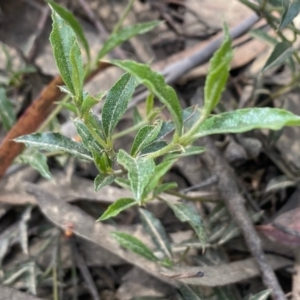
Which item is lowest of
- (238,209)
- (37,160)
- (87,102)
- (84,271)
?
(84,271)

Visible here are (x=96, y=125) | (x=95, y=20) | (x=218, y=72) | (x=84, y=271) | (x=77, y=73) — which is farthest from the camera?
(x=95, y=20)

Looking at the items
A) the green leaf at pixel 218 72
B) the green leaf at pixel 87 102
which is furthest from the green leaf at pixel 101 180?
the green leaf at pixel 218 72

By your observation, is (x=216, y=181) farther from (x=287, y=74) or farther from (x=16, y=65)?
(x=16, y=65)

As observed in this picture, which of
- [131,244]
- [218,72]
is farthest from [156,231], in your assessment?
[218,72]

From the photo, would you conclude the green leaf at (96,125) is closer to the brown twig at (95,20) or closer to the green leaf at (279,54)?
the green leaf at (279,54)

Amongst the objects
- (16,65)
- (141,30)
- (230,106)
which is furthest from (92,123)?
(16,65)

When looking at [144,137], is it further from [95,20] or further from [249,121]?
[95,20]

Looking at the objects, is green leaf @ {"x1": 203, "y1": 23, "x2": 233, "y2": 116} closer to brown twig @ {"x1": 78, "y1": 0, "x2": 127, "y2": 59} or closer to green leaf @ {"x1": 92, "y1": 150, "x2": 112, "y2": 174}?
green leaf @ {"x1": 92, "y1": 150, "x2": 112, "y2": 174}
